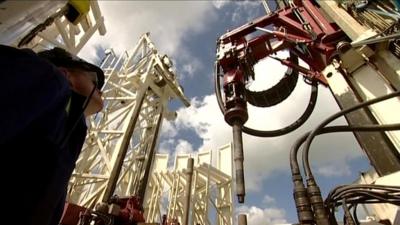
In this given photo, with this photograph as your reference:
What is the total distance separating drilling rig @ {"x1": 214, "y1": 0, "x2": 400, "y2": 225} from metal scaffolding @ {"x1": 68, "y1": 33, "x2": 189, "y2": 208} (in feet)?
10.4

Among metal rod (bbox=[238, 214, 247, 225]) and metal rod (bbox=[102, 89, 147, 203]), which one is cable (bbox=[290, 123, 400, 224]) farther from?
metal rod (bbox=[238, 214, 247, 225])

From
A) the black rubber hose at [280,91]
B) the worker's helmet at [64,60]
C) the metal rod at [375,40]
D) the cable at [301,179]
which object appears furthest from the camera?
the black rubber hose at [280,91]

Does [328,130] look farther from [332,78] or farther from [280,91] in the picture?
[280,91]

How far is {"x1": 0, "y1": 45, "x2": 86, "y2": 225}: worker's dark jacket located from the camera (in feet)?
3.11

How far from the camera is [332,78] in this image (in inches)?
128

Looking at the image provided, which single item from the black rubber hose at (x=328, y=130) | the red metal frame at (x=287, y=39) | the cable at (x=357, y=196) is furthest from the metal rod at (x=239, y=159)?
the red metal frame at (x=287, y=39)

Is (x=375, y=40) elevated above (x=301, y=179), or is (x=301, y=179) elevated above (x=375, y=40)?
(x=375, y=40)

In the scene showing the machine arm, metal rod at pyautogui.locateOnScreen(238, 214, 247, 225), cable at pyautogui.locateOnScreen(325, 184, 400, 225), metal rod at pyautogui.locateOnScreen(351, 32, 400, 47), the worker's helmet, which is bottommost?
cable at pyautogui.locateOnScreen(325, 184, 400, 225)

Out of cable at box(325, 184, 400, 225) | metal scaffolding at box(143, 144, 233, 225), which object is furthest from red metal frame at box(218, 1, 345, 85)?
metal scaffolding at box(143, 144, 233, 225)

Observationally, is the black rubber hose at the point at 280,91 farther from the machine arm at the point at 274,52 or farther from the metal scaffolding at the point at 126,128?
the metal scaffolding at the point at 126,128

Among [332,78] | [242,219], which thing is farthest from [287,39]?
[242,219]

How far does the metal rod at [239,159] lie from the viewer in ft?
8.05

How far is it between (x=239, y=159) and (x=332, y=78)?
1561mm

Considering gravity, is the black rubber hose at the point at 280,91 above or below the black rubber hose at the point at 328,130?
above
